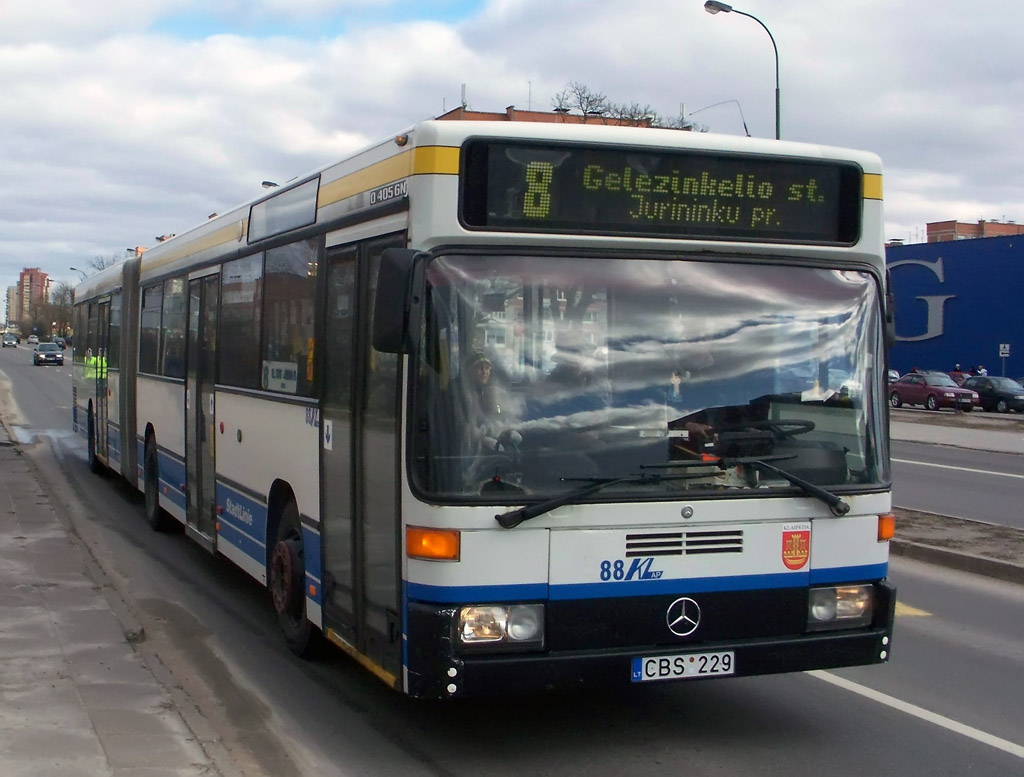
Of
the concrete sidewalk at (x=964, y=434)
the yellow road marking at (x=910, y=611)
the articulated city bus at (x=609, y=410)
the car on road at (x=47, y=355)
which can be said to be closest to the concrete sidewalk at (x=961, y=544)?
the yellow road marking at (x=910, y=611)

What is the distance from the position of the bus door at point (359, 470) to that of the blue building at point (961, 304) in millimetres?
49520

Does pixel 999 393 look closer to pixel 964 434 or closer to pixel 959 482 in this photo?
pixel 964 434

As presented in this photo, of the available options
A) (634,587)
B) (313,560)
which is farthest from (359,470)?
(634,587)

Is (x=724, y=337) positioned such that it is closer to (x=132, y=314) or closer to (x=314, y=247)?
(x=314, y=247)

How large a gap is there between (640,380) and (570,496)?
0.65m

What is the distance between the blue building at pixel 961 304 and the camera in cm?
5441

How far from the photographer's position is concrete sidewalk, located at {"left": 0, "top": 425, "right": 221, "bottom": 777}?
5.34 metres

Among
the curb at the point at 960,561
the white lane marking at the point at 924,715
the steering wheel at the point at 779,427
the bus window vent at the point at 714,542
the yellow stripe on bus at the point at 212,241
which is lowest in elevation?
the white lane marking at the point at 924,715

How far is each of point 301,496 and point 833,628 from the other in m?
3.26

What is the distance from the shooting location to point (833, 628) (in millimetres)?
5727

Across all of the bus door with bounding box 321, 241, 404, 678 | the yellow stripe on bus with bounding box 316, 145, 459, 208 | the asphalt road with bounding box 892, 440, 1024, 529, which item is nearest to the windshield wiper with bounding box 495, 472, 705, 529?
the bus door with bounding box 321, 241, 404, 678

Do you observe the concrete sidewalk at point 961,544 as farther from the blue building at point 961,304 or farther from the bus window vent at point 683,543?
the blue building at point 961,304

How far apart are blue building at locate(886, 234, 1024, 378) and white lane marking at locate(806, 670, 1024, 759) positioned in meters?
48.2

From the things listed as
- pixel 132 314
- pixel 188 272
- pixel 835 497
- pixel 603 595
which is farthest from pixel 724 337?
pixel 132 314
